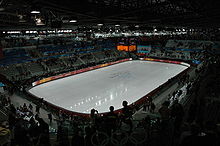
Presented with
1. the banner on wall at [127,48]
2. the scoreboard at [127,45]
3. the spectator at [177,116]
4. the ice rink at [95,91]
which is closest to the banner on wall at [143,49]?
the scoreboard at [127,45]

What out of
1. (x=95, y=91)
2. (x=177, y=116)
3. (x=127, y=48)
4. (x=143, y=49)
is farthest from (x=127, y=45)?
(x=177, y=116)

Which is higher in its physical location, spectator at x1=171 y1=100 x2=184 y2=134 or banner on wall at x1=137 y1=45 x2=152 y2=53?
banner on wall at x1=137 y1=45 x2=152 y2=53

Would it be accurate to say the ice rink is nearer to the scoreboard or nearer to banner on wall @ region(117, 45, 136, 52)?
banner on wall @ region(117, 45, 136, 52)

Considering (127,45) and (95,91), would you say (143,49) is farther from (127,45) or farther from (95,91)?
(95,91)

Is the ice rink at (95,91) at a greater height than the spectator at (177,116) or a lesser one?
lesser

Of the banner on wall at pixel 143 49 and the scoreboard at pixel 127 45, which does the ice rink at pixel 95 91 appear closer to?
the scoreboard at pixel 127 45

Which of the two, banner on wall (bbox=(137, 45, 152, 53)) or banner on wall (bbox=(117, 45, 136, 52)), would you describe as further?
banner on wall (bbox=(137, 45, 152, 53))

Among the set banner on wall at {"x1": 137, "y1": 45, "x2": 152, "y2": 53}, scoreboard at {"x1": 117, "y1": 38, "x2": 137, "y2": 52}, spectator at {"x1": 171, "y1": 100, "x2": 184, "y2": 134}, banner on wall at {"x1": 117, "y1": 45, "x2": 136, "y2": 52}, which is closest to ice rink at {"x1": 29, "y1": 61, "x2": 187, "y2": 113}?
spectator at {"x1": 171, "y1": 100, "x2": 184, "y2": 134}

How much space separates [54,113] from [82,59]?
23.3m

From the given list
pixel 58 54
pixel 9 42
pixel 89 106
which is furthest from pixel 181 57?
pixel 9 42

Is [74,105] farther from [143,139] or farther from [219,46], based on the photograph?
[219,46]

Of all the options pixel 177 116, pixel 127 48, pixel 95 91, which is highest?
pixel 127 48

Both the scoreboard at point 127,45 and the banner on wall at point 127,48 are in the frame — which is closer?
the banner on wall at point 127,48

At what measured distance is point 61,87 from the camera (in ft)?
68.7
